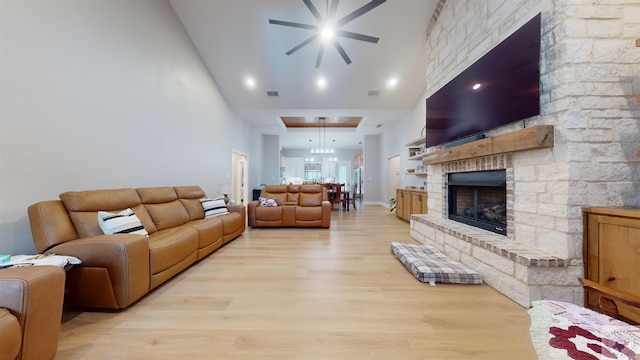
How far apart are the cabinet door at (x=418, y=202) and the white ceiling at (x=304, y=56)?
8.28 ft

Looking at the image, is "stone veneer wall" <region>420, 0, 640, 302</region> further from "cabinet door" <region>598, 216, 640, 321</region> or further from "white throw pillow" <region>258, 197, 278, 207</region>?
"white throw pillow" <region>258, 197, 278, 207</region>

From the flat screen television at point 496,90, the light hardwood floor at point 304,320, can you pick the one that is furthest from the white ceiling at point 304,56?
the light hardwood floor at point 304,320

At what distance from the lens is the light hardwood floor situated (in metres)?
1.40

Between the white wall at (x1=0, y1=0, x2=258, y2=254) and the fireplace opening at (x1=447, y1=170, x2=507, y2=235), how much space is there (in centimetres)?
460

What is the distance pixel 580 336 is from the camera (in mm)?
997

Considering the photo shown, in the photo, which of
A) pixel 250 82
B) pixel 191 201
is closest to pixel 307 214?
pixel 191 201

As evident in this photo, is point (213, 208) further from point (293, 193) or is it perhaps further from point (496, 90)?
point (496, 90)

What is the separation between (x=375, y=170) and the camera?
920 centimetres

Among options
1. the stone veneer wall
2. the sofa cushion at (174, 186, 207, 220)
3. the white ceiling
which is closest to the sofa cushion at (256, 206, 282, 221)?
the sofa cushion at (174, 186, 207, 220)

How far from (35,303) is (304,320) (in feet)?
4.88

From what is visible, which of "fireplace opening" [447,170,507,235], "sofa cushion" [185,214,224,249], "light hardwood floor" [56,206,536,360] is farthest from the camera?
"sofa cushion" [185,214,224,249]

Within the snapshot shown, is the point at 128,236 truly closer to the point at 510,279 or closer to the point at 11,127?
the point at 11,127

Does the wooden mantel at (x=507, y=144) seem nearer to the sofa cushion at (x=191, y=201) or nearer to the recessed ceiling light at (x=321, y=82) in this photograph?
the recessed ceiling light at (x=321, y=82)

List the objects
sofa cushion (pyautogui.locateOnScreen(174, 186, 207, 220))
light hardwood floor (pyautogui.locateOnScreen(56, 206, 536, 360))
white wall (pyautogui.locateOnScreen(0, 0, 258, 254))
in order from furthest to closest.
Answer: sofa cushion (pyautogui.locateOnScreen(174, 186, 207, 220))
white wall (pyautogui.locateOnScreen(0, 0, 258, 254))
light hardwood floor (pyautogui.locateOnScreen(56, 206, 536, 360))
